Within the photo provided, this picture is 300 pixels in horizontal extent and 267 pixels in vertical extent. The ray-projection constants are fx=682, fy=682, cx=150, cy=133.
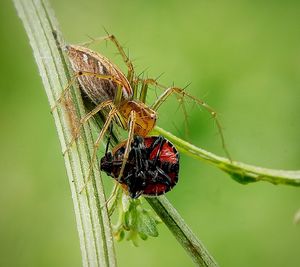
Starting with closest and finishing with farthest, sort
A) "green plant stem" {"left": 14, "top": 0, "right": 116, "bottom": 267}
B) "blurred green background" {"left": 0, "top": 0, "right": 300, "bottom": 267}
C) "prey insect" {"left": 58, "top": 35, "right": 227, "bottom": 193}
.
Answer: "green plant stem" {"left": 14, "top": 0, "right": 116, "bottom": 267}
"prey insect" {"left": 58, "top": 35, "right": 227, "bottom": 193}
"blurred green background" {"left": 0, "top": 0, "right": 300, "bottom": 267}

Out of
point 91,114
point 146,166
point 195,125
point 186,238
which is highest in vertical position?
point 195,125

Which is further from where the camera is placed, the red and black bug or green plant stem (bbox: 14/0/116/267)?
the red and black bug

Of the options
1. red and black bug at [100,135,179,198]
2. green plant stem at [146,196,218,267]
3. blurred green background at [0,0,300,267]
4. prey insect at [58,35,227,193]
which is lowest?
green plant stem at [146,196,218,267]

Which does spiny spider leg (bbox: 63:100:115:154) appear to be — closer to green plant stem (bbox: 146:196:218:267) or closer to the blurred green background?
green plant stem (bbox: 146:196:218:267)

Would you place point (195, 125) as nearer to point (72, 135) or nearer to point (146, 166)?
point (146, 166)

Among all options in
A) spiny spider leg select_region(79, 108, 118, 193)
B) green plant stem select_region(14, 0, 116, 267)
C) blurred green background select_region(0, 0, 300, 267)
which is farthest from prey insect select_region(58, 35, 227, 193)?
blurred green background select_region(0, 0, 300, 267)

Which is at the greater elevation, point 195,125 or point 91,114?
point 195,125

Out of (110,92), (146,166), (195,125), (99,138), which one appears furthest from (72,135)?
(195,125)
